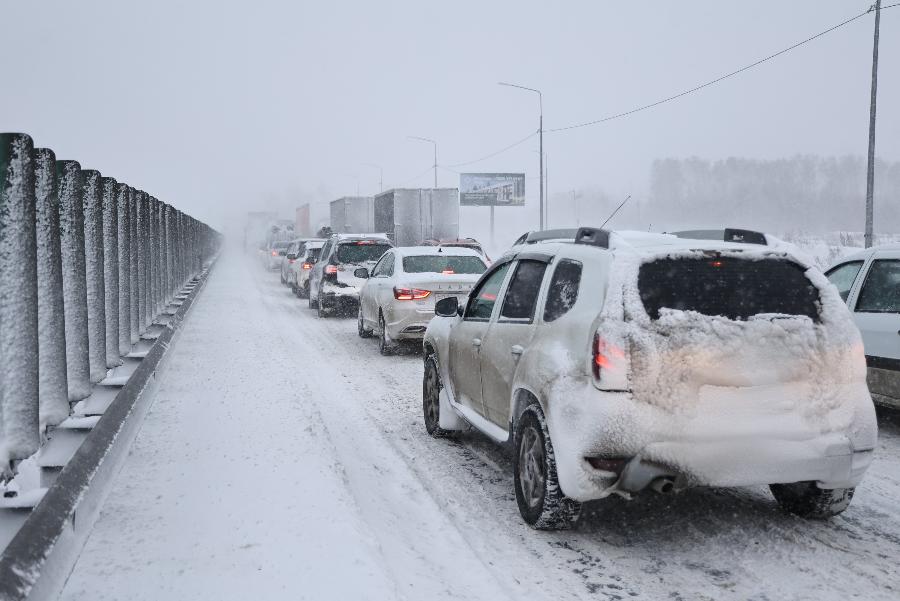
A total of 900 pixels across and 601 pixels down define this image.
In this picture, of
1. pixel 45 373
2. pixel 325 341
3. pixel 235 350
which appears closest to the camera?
pixel 45 373

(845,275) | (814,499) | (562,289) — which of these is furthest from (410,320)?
(814,499)

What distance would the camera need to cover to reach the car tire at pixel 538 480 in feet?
17.1

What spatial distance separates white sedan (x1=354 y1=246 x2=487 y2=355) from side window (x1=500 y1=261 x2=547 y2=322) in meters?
6.36

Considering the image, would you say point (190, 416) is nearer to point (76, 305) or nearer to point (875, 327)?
point (76, 305)

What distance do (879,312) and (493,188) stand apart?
8212 centimetres

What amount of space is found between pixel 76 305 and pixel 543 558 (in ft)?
12.1

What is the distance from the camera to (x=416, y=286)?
13.4m

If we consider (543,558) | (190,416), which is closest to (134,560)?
(543,558)

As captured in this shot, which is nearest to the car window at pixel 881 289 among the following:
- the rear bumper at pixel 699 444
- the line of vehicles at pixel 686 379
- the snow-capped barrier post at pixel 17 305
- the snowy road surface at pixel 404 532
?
the snowy road surface at pixel 404 532

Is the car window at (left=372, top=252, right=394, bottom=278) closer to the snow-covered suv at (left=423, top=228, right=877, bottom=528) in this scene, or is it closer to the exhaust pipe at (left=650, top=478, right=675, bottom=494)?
the snow-covered suv at (left=423, top=228, right=877, bottom=528)

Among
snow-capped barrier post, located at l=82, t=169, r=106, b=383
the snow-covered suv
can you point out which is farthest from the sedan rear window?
the snow-covered suv

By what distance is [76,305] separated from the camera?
6.48m

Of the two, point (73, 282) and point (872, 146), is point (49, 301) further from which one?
point (872, 146)

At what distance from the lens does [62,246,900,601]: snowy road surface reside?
14.7 feet
